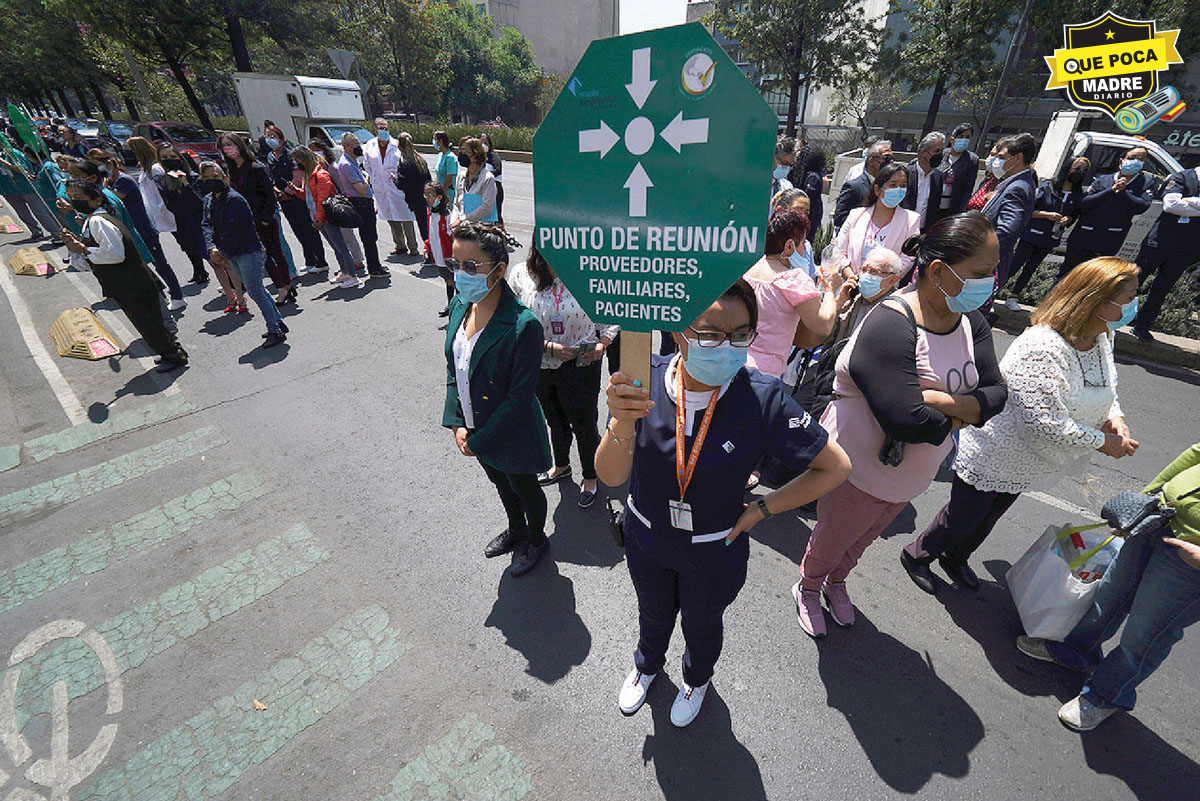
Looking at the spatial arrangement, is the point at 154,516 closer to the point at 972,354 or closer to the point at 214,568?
the point at 214,568

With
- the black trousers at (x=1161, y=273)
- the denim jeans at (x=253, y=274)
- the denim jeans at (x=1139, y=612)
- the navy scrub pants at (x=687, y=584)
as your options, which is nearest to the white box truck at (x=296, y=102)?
the denim jeans at (x=253, y=274)

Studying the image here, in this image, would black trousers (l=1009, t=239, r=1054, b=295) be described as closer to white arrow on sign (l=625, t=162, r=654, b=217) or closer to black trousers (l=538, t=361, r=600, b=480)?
black trousers (l=538, t=361, r=600, b=480)

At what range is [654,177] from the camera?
4.08 ft

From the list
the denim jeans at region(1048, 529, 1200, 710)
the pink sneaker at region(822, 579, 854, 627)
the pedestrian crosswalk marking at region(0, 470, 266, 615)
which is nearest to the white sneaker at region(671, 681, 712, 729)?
the pink sneaker at region(822, 579, 854, 627)

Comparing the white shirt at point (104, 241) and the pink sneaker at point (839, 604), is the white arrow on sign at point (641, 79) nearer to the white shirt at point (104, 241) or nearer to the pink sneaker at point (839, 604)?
the pink sneaker at point (839, 604)

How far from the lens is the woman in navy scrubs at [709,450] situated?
5.26ft

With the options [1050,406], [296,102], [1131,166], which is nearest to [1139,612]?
[1050,406]

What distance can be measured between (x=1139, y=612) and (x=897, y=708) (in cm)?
110

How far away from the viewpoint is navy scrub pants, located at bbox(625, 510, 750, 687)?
6.39 ft

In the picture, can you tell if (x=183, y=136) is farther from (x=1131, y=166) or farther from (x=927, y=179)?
(x=1131, y=166)

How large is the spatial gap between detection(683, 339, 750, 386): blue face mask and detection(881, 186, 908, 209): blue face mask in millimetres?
3322

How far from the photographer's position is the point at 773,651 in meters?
2.83

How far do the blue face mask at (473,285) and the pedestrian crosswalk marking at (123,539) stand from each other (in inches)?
108

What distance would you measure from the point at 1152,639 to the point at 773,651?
5.17 ft
